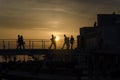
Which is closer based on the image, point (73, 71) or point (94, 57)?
point (94, 57)

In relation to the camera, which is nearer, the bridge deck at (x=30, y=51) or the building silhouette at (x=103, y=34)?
Result: the bridge deck at (x=30, y=51)

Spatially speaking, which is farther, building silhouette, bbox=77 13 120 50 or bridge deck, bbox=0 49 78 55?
building silhouette, bbox=77 13 120 50

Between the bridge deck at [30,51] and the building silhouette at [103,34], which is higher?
the building silhouette at [103,34]

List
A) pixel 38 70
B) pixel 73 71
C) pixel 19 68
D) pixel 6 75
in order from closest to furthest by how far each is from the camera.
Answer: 1. pixel 73 71
2. pixel 38 70
3. pixel 6 75
4. pixel 19 68

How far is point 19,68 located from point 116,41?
130 ft

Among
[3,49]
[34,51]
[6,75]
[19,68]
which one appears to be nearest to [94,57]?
[34,51]

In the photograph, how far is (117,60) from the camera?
7438 centimetres

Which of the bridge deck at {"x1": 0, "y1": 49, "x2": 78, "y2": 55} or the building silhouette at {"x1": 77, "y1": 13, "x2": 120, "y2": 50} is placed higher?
the building silhouette at {"x1": 77, "y1": 13, "x2": 120, "y2": 50}

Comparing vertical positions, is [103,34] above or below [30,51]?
above

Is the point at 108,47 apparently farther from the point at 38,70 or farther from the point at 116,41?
the point at 38,70

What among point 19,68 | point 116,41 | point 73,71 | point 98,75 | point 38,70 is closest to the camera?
point 98,75

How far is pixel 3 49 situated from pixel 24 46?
113 inches

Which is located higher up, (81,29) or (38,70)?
(81,29)

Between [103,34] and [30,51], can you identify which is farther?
[103,34]
